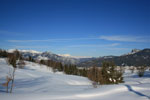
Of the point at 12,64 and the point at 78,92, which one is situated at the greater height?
the point at 12,64

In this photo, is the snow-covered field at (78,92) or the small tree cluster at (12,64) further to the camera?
the small tree cluster at (12,64)

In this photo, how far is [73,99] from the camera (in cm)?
695

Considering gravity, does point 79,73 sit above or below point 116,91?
below

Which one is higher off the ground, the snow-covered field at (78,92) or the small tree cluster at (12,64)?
the small tree cluster at (12,64)

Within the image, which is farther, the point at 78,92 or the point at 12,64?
the point at 12,64

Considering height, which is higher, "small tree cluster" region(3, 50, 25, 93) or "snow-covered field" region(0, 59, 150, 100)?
"small tree cluster" region(3, 50, 25, 93)

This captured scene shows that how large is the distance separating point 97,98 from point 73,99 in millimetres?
1453

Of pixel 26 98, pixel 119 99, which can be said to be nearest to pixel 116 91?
pixel 119 99

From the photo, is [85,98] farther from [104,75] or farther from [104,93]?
[104,75]

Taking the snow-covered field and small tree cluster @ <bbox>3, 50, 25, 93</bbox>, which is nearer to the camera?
the snow-covered field

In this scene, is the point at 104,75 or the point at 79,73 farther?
the point at 79,73

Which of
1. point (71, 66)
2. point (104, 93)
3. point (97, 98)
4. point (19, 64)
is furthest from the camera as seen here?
point (71, 66)

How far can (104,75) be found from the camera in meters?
26.4

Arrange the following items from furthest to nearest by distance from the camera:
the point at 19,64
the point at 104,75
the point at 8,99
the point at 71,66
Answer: the point at 71,66 < the point at 19,64 < the point at 104,75 < the point at 8,99
